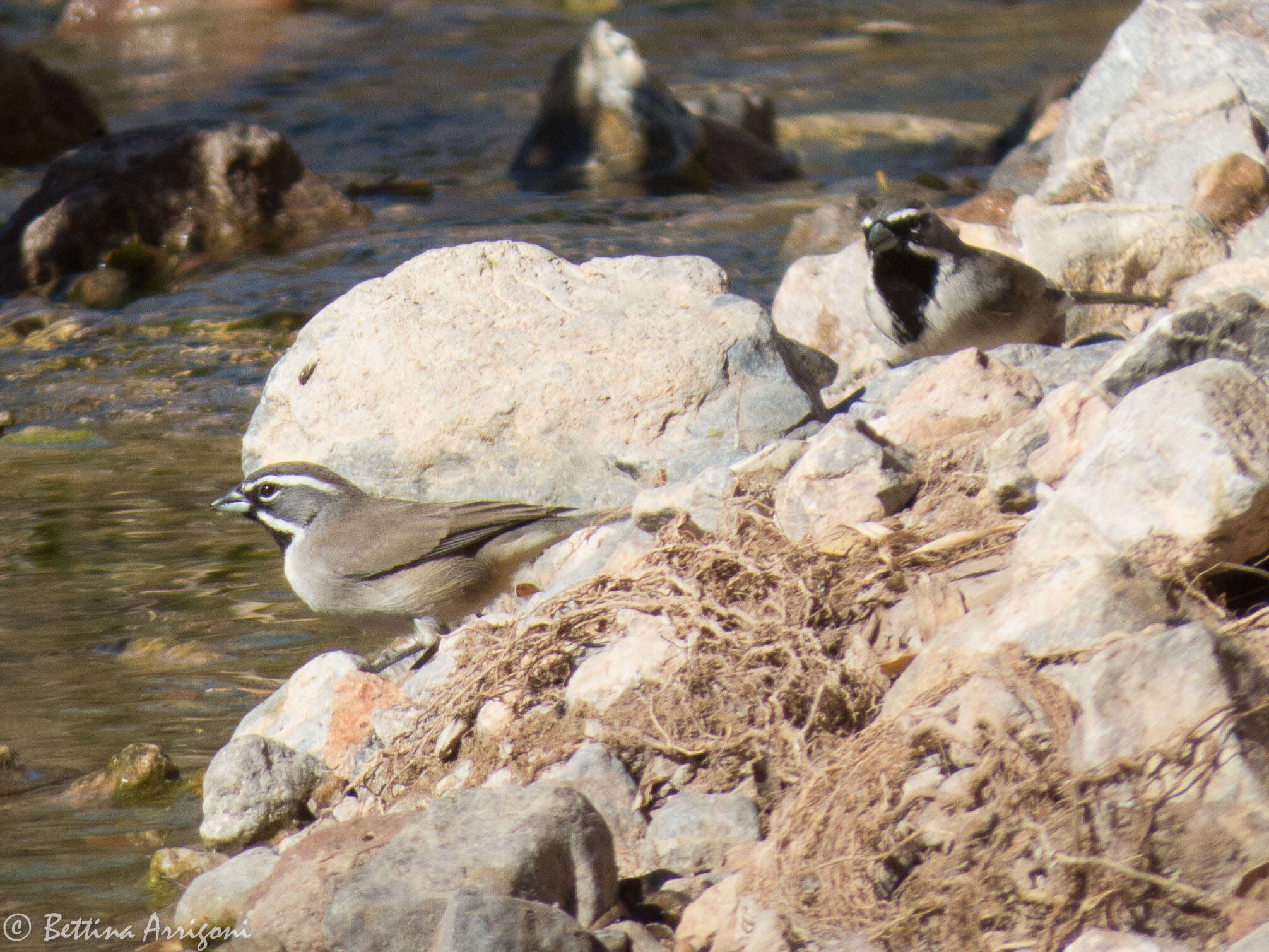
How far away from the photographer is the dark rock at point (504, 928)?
3.18 m

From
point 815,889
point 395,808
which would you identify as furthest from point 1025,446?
point 395,808

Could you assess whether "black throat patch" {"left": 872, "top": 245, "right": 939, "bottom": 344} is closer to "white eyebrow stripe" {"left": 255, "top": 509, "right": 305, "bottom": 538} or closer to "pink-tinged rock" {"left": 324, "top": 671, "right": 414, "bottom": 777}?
"white eyebrow stripe" {"left": 255, "top": 509, "right": 305, "bottom": 538}

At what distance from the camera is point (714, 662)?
13.8 feet

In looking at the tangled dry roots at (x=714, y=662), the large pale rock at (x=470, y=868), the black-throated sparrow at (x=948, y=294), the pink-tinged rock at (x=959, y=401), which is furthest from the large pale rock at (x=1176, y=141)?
the large pale rock at (x=470, y=868)

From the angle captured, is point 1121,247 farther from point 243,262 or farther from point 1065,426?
point 243,262

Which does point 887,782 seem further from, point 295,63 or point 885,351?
point 295,63

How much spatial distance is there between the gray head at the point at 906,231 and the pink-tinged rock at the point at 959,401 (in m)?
1.97

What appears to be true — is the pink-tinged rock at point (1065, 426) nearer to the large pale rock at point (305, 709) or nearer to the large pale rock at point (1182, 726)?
the large pale rock at point (1182, 726)

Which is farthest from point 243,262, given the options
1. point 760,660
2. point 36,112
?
point 760,660

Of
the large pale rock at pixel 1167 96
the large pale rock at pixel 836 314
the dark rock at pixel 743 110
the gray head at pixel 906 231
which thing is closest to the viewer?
the gray head at pixel 906 231

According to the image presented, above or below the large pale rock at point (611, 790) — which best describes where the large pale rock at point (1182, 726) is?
above

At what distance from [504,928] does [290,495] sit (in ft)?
10.6

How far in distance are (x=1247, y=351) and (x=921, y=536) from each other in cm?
143
